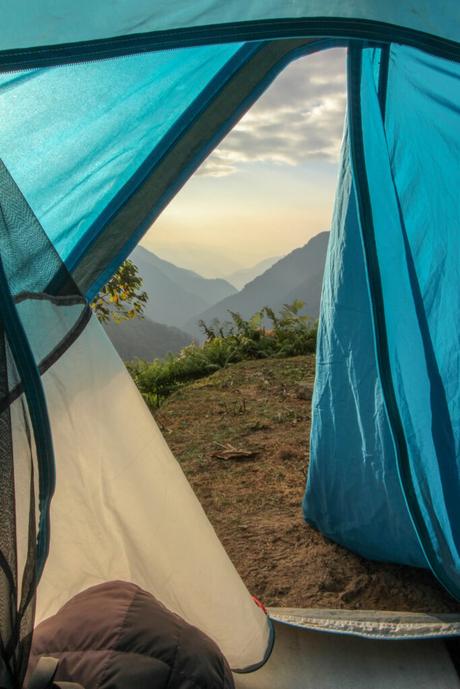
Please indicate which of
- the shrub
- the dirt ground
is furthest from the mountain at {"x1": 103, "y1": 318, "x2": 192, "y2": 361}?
the dirt ground

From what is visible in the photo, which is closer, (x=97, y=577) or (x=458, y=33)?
(x=458, y=33)

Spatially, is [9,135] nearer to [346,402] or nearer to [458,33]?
[458,33]

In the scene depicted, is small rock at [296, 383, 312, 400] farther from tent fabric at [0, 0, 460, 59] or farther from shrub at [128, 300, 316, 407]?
tent fabric at [0, 0, 460, 59]

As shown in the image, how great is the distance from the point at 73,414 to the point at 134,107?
82 centimetres

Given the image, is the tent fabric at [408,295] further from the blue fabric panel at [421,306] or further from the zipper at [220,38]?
the zipper at [220,38]

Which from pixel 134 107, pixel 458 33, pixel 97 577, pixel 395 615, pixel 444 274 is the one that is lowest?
pixel 395 615

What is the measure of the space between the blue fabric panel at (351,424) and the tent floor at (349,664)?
374mm

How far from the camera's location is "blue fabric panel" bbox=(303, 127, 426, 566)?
7.52 ft

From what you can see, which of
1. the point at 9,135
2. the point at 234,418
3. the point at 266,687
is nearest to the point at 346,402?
the point at 266,687

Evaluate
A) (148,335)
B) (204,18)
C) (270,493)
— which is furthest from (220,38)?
(148,335)

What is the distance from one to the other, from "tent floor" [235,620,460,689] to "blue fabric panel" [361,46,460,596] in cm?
27

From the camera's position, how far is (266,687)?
6.13 ft

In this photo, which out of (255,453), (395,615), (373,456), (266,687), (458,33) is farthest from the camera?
(255,453)

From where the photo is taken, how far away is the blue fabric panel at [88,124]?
1.52 meters
